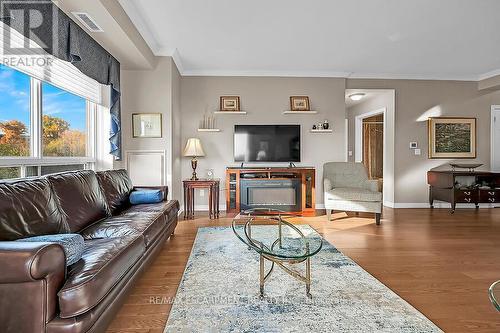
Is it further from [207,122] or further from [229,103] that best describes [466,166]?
[207,122]

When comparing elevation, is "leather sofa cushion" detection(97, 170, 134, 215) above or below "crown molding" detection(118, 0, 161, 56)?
below

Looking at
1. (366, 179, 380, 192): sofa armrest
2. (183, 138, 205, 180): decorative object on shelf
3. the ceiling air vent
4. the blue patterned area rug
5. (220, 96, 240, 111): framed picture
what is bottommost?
the blue patterned area rug

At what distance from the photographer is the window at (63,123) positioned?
3.07 m

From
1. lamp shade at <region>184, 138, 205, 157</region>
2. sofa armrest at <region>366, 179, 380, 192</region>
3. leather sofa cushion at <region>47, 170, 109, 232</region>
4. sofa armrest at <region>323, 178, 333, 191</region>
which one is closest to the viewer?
leather sofa cushion at <region>47, 170, 109, 232</region>

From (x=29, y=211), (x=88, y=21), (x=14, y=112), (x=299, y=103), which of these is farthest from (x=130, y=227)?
(x=299, y=103)

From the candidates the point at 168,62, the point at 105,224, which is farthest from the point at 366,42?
the point at 105,224

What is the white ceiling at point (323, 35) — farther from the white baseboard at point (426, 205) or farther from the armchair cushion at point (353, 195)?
the white baseboard at point (426, 205)

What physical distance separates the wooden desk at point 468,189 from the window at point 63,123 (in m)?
5.92

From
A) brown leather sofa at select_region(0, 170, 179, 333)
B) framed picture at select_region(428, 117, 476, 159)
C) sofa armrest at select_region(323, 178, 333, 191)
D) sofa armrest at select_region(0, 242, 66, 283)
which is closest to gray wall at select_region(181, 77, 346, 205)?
sofa armrest at select_region(323, 178, 333, 191)

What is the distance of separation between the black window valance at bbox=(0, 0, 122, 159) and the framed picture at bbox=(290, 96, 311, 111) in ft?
9.77

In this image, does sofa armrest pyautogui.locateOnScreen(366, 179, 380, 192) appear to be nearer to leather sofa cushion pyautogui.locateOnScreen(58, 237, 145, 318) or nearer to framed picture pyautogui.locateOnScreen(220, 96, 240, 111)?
framed picture pyautogui.locateOnScreen(220, 96, 240, 111)

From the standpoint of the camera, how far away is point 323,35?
13.1 ft

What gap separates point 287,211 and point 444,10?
347 centimetres

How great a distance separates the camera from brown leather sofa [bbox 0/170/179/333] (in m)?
1.30
